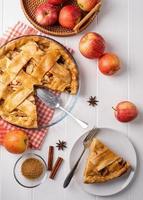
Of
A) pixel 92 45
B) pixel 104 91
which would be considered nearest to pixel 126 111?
pixel 104 91

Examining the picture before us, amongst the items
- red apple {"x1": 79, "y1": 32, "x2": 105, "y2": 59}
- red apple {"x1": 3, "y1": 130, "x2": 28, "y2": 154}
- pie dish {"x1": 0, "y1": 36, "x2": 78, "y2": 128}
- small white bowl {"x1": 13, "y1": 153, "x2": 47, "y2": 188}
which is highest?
red apple {"x1": 79, "y1": 32, "x2": 105, "y2": 59}

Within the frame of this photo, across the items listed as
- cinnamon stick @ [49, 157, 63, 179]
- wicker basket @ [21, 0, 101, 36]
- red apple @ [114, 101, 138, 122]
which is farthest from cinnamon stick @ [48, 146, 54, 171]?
wicker basket @ [21, 0, 101, 36]

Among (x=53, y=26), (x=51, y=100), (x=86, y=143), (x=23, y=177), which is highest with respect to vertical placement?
(x=53, y=26)

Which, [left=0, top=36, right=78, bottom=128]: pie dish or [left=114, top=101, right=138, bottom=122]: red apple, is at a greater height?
[left=0, top=36, right=78, bottom=128]: pie dish

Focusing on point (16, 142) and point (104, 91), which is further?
point (104, 91)

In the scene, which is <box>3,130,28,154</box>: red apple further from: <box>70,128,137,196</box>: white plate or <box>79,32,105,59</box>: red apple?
<box>79,32,105,59</box>: red apple

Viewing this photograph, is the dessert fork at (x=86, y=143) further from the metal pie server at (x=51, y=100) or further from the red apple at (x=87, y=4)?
the red apple at (x=87, y=4)

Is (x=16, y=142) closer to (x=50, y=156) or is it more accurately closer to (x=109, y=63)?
(x=50, y=156)
